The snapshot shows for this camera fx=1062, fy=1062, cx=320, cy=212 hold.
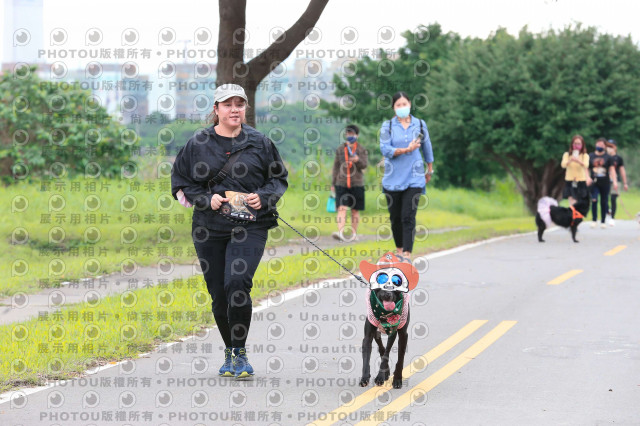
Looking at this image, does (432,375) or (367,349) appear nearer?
(367,349)

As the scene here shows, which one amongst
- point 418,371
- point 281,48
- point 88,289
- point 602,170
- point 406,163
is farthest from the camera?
point 602,170

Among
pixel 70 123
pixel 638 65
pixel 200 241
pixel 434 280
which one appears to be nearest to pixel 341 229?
pixel 434 280

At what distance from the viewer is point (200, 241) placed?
290 inches

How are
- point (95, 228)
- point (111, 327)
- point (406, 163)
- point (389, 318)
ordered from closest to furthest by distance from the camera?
point (389, 318), point (111, 327), point (406, 163), point (95, 228)

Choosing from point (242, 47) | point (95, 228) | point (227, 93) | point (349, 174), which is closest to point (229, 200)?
point (227, 93)

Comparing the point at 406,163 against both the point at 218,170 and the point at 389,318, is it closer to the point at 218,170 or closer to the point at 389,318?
the point at 218,170

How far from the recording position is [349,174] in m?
18.2

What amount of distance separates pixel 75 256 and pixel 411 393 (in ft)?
29.0

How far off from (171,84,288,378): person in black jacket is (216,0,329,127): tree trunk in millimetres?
9142

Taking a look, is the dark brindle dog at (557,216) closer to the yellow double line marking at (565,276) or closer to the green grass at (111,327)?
the yellow double line marking at (565,276)

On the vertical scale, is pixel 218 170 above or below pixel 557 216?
above

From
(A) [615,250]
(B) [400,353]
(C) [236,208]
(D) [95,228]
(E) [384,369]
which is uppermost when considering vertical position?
(C) [236,208]

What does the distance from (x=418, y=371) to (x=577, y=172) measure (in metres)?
14.0

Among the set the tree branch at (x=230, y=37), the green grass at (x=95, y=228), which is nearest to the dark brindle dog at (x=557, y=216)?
the green grass at (x=95, y=228)
